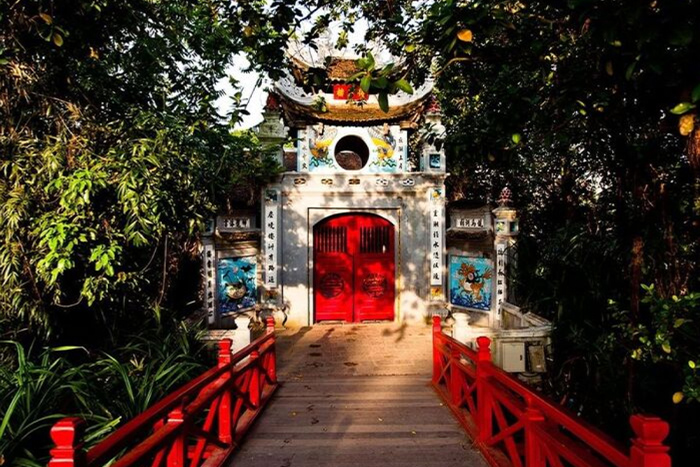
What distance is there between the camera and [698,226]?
3.01 m

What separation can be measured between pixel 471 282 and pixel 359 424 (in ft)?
20.1

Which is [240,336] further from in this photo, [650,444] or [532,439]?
[650,444]

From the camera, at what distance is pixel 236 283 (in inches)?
374

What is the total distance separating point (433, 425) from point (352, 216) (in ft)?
20.7

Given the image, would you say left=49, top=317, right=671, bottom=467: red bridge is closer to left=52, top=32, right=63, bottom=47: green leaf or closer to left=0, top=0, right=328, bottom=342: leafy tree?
left=0, top=0, right=328, bottom=342: leafy tree

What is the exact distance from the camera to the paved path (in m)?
3.59

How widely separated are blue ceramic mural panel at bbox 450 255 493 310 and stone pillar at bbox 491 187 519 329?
0.30 m

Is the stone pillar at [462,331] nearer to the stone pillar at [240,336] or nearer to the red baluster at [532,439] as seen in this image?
the stone pillar at [240,336]

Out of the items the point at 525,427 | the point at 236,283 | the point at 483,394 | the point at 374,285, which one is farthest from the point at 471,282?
the point at 525,427

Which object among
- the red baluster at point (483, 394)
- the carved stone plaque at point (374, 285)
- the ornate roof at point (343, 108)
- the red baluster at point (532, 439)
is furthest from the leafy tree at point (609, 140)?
the carved stone plaque at point (374, 285)

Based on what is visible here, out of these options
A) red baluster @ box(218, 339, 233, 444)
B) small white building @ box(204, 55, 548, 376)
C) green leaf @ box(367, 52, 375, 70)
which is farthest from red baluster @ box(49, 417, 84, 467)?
small white building @ box(204, 55, 548, 376)

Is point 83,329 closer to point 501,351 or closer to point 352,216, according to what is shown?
point 501,351

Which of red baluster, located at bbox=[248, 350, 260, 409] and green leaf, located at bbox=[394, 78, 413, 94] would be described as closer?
green leaf, located at bbox=[394, 78, 413, 94]

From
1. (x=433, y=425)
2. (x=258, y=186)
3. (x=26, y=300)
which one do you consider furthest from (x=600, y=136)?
(x=258, y=186)
